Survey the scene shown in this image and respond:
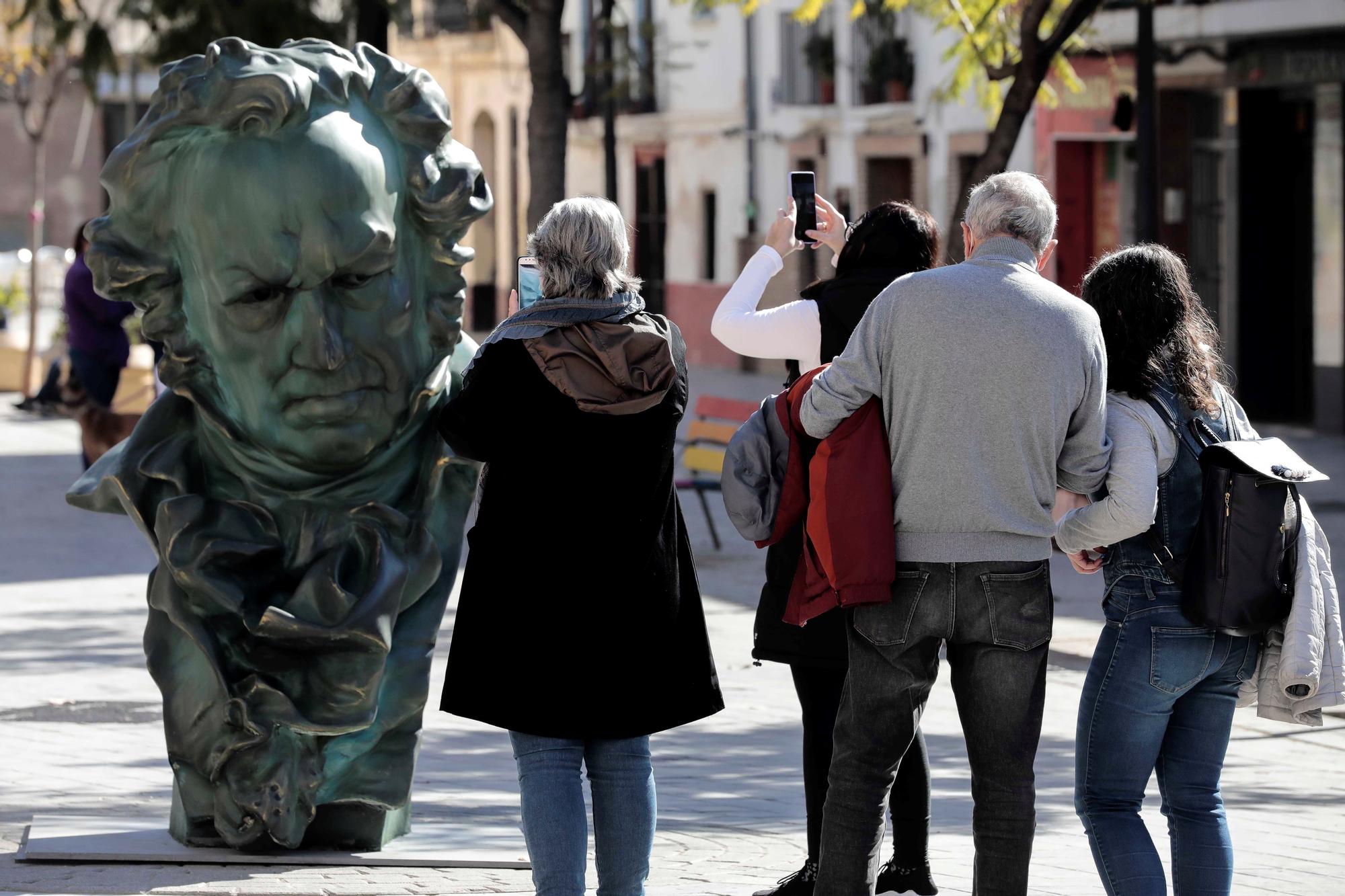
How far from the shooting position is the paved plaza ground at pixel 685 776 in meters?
5.85

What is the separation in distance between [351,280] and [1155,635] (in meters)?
2.21

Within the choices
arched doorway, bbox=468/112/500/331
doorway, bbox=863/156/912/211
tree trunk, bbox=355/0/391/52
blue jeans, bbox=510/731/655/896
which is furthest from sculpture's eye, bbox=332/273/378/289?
arched doorway, bbox=468/112/500/331

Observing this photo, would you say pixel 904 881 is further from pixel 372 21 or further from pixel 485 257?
pixel 485 257

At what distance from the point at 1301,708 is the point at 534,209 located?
10.4 meters

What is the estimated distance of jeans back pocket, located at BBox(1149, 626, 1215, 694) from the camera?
4.87m

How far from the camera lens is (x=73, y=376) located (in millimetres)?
14023

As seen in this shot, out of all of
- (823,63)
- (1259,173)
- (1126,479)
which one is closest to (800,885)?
(1126,479)

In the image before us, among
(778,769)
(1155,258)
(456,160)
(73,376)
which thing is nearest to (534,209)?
(73,376)

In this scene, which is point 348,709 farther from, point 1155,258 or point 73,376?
point 73,376

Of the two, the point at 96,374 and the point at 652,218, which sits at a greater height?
the point at 652,218

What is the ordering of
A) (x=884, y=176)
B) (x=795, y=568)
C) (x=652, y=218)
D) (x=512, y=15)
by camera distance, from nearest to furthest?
(x=795, y=568) → (x=512, y=15) → (x=884, y=176) → (x=652, y=218)

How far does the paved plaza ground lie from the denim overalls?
95 centimetres

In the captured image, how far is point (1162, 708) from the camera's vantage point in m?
4.90

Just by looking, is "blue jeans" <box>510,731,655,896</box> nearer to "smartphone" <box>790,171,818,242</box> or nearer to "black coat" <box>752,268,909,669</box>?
"black coat" <box>752,268,909,669</box>
